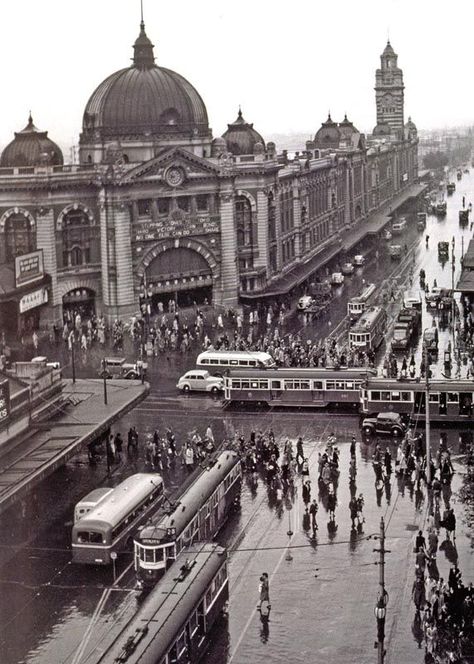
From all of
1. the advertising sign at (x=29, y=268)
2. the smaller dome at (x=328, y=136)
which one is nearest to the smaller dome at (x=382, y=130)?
the smaller dome at (x=328, y=136)

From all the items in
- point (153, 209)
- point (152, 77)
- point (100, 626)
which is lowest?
point (100, 626)

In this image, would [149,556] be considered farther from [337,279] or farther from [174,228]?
[337,279]

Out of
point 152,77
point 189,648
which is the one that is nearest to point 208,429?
point 189,648

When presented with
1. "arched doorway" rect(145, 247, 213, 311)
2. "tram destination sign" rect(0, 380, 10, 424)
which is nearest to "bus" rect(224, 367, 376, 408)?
"tram destination sign" rect(0, 380, 10, 424)

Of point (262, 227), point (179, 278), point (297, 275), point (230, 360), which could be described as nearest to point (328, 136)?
point (297, 275)

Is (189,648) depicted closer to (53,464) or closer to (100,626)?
(100,626)

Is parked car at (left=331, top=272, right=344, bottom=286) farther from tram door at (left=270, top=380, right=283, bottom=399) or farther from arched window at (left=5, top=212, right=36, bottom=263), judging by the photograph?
tram door at (left=270, top=380, right=283, bottom=399)
